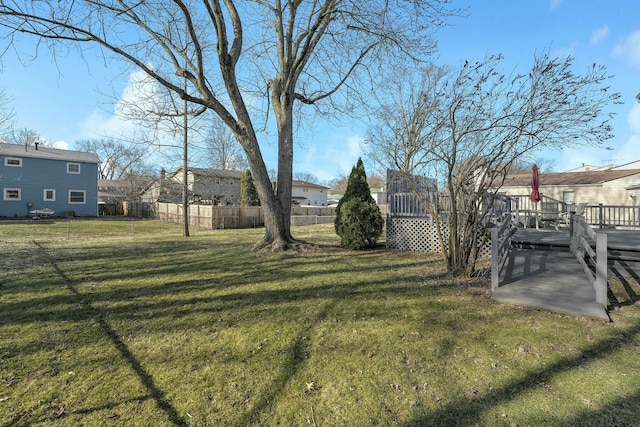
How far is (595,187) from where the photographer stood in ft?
67.5

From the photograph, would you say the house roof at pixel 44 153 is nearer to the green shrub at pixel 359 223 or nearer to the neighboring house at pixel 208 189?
the neighboring house at pixel 208 189

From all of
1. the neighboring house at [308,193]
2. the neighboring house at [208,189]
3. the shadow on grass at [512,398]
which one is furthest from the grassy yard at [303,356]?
the neighboring house at [308,193]

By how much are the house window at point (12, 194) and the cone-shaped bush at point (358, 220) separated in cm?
2701

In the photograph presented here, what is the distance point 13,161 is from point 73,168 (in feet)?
11.8

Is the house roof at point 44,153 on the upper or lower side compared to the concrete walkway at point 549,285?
upper

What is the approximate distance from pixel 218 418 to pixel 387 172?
832cm

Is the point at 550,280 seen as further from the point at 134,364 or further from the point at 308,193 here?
the point at 308,193

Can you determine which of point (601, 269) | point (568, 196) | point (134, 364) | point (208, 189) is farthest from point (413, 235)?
point (208, 189)

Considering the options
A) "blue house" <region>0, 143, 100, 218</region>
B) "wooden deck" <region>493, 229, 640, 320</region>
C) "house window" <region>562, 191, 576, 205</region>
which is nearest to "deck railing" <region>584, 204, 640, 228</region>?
A: "wooden deck" <region>493, 229, 640, 320</region>

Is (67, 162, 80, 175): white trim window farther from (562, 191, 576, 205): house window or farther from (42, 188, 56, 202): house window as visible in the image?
(562, 191, 576, 205): house window

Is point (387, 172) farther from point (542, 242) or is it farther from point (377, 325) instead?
point (377, 325)

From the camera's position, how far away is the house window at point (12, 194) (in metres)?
23.1

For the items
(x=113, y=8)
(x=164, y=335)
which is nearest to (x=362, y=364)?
(x=164, y=335)

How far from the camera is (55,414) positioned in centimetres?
219
